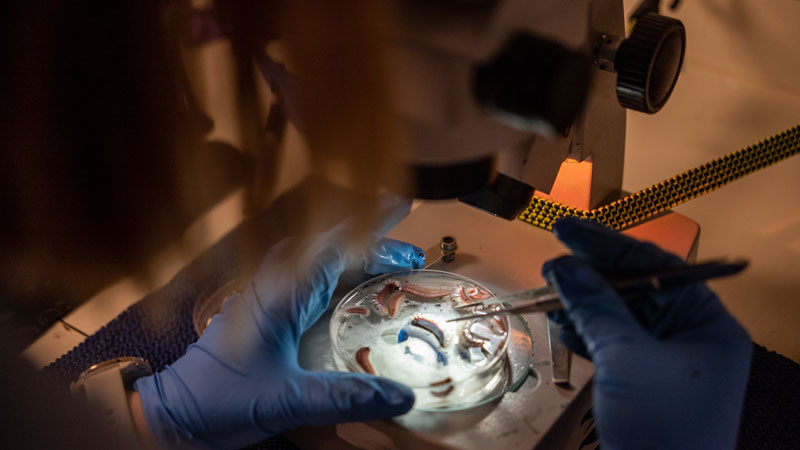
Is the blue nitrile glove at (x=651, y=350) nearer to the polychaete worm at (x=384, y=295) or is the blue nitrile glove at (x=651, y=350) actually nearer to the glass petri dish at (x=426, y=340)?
the glass petri dish at (x=426, y=340)

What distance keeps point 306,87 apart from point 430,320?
0.60 metres

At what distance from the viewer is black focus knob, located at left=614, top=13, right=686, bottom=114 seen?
2.72 feet

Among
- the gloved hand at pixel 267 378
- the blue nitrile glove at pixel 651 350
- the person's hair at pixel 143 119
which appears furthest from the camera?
the gloved hand at pixel 267 378

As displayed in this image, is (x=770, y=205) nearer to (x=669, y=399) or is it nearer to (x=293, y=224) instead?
(x=669, y=399)

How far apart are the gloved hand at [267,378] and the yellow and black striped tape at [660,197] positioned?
309 millimetres

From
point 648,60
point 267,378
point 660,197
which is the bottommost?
point 267,378

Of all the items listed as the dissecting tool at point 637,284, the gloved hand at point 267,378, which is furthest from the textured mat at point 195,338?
the dissecting tool at point 637,284

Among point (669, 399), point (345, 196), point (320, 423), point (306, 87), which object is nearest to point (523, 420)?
point (669, 399)

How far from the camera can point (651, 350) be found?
0.87m

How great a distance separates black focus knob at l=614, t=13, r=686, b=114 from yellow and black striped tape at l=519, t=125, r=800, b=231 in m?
0.42

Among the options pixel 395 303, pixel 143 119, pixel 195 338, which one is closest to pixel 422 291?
pixel 395 303

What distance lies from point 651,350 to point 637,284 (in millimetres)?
95

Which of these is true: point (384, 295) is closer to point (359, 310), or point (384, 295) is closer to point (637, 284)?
point (359, 310)

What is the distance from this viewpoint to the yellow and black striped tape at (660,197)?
1.29 metres
